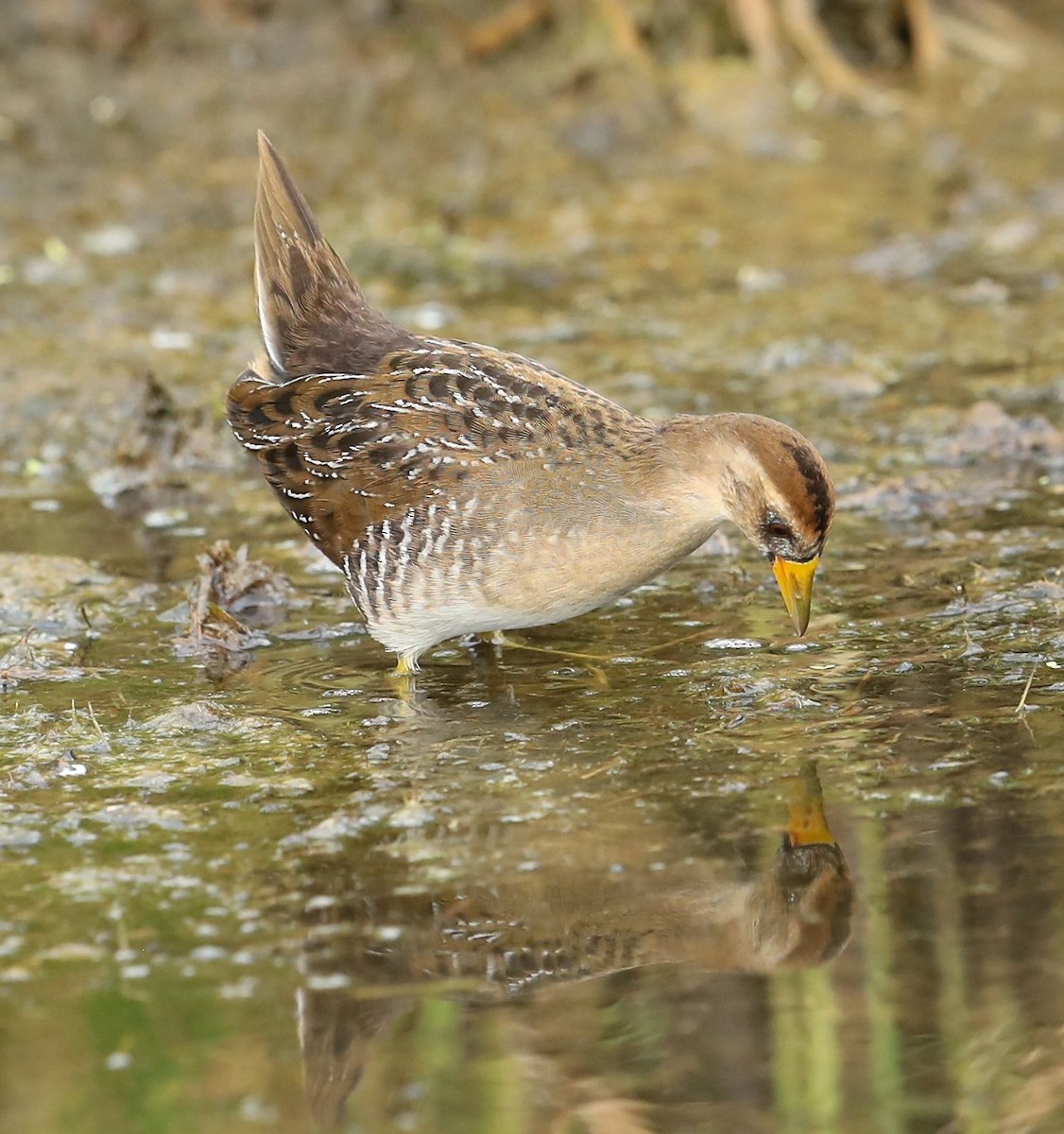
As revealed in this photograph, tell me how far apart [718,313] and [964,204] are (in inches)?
73.3

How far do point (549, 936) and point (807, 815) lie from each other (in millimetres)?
679

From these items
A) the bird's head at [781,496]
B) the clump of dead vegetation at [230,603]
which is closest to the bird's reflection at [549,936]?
the bird's head at [781,496]

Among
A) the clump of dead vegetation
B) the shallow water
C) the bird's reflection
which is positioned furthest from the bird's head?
the clump of dead vegetation

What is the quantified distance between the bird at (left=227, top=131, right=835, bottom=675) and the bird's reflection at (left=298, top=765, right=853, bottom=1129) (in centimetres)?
100

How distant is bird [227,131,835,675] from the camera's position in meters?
4.36

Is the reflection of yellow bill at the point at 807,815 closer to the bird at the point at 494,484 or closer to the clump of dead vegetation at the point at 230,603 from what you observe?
the bird at the point at 494,484

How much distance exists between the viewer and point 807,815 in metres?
3.73

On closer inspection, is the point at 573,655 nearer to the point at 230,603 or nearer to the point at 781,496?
the point at 781,496

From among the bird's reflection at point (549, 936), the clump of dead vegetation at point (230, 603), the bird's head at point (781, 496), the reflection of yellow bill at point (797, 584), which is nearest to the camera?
the bird's reflection at point (549, 936)

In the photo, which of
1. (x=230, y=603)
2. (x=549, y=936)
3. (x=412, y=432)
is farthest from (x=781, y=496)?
(x=230, y=603)

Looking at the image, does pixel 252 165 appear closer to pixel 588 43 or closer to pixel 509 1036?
pixel 588 43

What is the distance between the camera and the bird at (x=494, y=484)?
436 cm

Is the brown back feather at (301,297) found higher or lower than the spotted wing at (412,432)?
higher

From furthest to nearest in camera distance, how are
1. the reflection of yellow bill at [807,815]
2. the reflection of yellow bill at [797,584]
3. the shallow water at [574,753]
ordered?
the reflection of yellow bill at [797,584], the reflection of yellow bill at [807,815], the shallow water at [574,753]
